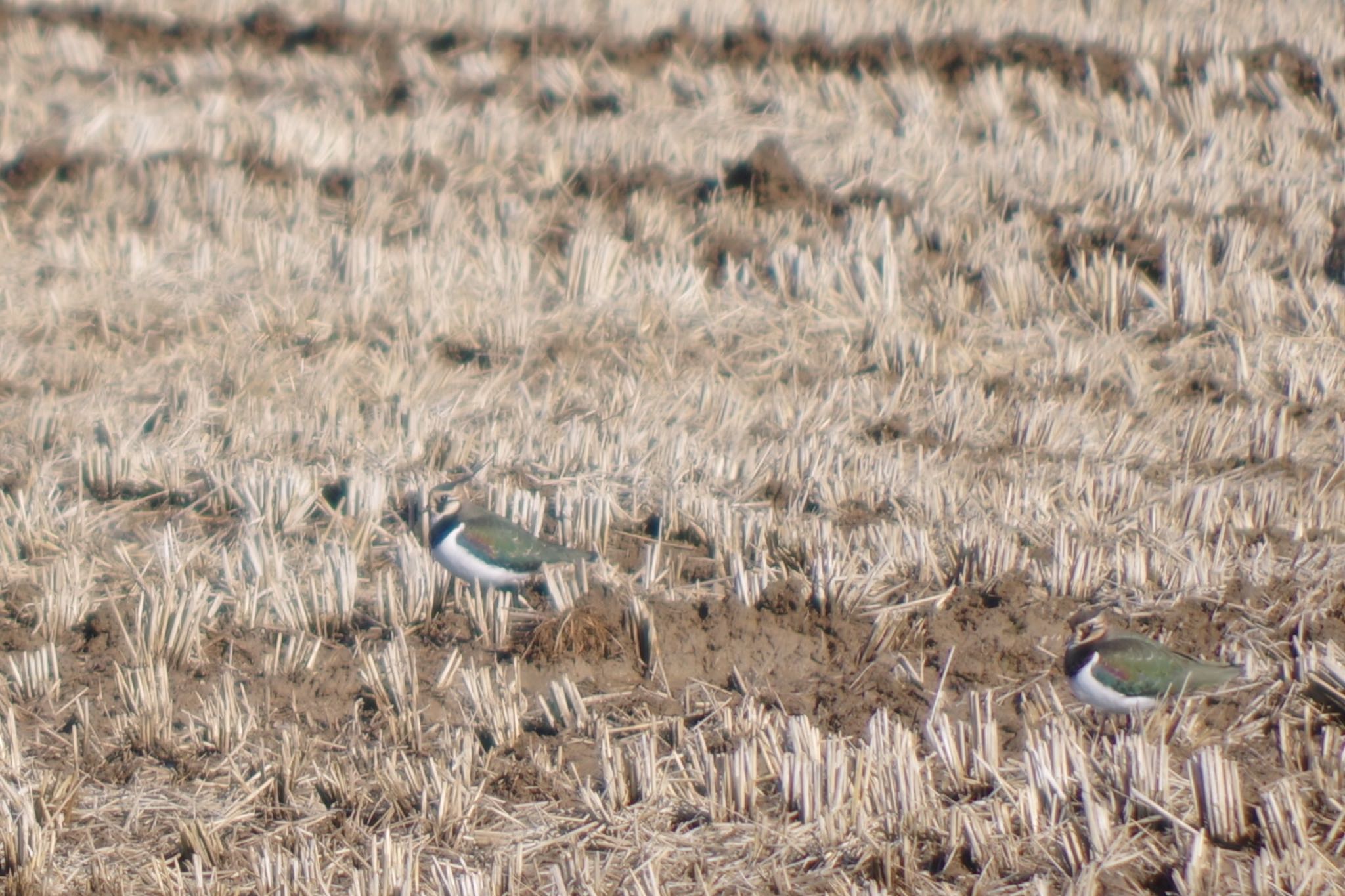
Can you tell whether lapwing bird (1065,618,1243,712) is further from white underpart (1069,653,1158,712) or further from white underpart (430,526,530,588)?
white underpart (430,526,530,588)

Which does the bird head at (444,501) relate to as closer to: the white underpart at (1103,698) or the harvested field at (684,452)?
the harvested field at (684,452)

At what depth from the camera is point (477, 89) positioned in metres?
10.9

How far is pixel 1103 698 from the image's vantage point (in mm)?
4230

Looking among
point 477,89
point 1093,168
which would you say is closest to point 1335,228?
point 1093,168

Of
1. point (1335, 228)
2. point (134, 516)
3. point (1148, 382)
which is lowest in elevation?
point (134, 516)

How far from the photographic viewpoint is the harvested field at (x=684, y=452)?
3.94 meters

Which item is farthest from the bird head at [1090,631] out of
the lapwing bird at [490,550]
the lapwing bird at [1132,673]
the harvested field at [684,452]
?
the lapwing bird at [490,550]

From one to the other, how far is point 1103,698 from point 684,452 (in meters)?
2.41

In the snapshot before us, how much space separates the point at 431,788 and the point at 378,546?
1.67 meters

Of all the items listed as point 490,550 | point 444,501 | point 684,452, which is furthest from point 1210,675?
point 444,501

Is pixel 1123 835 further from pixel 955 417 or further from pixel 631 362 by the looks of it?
pixel 631 362

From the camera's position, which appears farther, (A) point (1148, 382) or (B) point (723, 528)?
(A) point (1148, 382)

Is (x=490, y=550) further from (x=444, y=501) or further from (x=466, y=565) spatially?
(x=444, y=501)

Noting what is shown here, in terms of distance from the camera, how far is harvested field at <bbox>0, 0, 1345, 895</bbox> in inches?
155
